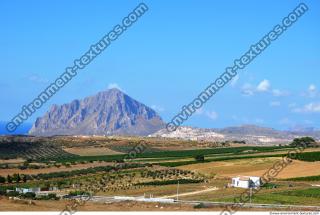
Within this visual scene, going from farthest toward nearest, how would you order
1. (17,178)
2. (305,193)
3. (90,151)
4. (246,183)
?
(90,151) < (17,178) < (246,183) < (305,193)

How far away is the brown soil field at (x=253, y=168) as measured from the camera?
69.8 metres

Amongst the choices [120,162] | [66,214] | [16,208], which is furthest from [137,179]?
[66,214]

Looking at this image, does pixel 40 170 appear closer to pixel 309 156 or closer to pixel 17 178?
pixel 17 178

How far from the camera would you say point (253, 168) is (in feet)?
247

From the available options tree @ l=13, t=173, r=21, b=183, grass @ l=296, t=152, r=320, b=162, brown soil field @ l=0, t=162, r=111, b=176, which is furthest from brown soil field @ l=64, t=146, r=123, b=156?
tree @ l=13, t=173, r=21, b=183

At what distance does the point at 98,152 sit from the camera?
115 meters

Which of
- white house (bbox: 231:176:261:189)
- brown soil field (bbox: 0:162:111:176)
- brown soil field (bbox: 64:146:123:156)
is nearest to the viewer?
white house (bbox: 231:176:261:189)

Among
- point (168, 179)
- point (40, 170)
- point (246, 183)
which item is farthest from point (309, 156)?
point (40, 170)

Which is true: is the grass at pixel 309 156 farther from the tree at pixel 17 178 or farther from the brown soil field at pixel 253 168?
the tree at pixel 17 178

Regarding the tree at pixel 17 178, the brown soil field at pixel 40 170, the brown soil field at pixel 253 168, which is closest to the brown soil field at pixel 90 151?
the brown soil field at pixel 40 170

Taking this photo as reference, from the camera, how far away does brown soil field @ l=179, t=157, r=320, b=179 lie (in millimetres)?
69812

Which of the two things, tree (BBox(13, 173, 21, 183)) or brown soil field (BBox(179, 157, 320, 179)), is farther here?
Answer: brown soil field (BBox(179, 157, 320, 179))

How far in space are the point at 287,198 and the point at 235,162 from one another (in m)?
36.2

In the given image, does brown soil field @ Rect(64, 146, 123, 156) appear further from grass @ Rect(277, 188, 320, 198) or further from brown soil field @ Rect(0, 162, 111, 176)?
grass @ Rect(277, 188, 320, 198)
